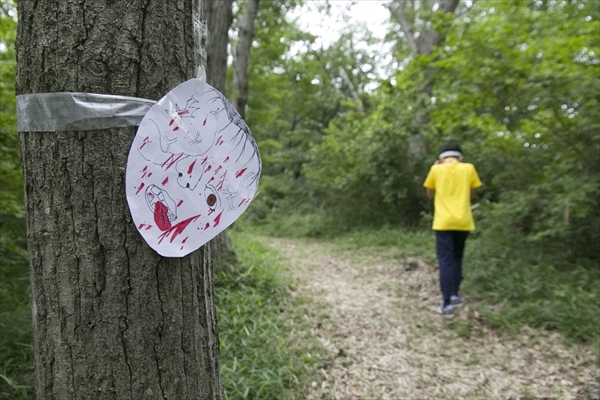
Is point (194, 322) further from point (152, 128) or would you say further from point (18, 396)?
point (18, 396)

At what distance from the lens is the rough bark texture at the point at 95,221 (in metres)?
0.97

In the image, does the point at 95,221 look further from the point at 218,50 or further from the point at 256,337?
the point at 218,50

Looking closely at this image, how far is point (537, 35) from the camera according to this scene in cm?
538

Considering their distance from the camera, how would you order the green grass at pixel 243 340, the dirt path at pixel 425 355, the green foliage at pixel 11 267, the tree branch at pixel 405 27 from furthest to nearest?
the tree branch at pixel 405 27 → the dirt path at pixel 425 355 → the green grass at pixel 243 340 → the green foliage at pixel 11 267

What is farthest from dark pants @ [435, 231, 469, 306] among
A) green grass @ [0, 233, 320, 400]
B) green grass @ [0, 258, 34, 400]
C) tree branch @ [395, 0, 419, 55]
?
tree branch @ [395, 0, 419, 55]

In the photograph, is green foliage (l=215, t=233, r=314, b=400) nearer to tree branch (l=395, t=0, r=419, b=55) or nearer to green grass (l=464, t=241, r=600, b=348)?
green grass (l=464, t=241, r=600, b=348)

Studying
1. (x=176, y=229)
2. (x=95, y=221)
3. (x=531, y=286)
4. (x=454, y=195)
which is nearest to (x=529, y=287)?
(x=531, y=286)

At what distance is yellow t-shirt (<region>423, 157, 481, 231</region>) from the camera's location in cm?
411

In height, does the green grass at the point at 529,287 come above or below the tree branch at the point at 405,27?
below

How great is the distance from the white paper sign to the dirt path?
2086 millimetres

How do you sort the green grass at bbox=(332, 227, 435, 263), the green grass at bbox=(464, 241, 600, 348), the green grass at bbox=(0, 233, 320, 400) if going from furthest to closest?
the green grass at bbox=(332, 227, 435, 263), the green grass at bbox=(464, 241, 600, 348), the green grass at bbox=(0, 233, 320, 400)

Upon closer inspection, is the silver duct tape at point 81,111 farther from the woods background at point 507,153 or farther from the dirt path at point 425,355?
the dirt path at point 425,355

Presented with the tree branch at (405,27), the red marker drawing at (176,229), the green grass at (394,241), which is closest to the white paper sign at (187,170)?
the red marker drawing at (176,229)

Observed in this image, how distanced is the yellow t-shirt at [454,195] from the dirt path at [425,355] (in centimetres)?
94
